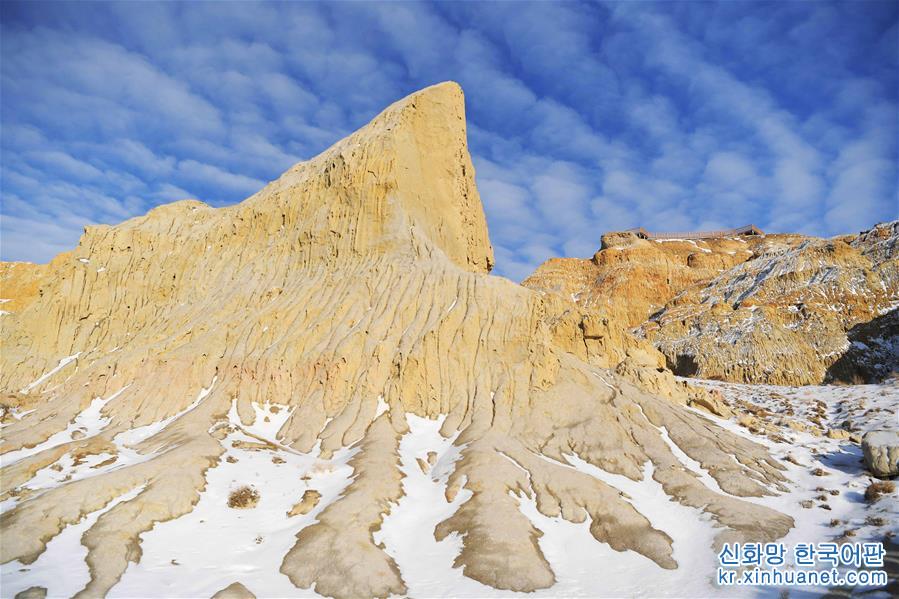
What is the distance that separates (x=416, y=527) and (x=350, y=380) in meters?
14.2

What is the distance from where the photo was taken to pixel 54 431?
1214 inches

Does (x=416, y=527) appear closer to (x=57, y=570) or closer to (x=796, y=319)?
(x=57, y=570)

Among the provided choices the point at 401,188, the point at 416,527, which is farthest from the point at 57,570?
the point at 401,188

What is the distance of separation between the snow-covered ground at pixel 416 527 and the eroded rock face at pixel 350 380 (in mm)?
554

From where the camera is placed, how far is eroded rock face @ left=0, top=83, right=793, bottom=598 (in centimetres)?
2112

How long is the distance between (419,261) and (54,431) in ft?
88.5

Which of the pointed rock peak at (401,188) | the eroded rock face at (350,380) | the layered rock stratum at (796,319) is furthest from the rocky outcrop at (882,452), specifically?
the pointed rock peak at (401,188)

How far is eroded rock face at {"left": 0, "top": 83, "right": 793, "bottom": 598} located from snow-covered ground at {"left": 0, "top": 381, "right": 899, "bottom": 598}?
554mm

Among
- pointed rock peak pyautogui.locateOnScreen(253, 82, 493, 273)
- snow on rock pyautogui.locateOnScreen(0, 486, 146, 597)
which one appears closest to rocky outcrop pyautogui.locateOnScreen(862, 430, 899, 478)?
pointed rock peak pyautogui.locateOnScreen(253, 82, 493, 273)

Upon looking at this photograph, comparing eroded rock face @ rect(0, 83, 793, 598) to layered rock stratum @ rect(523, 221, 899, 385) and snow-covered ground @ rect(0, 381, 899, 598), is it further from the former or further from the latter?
layered rock stratum @ rect(523, 221, 899, 385)

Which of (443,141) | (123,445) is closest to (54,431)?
(123,445)

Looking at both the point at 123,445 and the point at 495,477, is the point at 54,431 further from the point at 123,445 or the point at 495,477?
the point at 495,477

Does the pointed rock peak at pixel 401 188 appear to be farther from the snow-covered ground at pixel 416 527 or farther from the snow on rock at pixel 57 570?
the snow on rock at pixel 57 570

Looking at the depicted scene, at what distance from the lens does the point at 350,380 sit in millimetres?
35094
